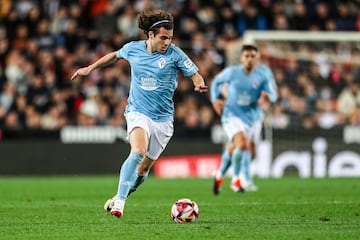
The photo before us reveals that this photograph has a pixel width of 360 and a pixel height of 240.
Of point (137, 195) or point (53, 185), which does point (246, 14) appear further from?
point (137, 195)

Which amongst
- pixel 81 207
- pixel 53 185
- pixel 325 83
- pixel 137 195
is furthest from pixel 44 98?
pixel 81 207

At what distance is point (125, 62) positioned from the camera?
24109 mm

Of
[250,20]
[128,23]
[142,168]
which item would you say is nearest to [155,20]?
[142,168]

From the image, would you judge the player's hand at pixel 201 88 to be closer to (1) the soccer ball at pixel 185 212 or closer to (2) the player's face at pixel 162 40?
(2) the player's face at pixel 162 40

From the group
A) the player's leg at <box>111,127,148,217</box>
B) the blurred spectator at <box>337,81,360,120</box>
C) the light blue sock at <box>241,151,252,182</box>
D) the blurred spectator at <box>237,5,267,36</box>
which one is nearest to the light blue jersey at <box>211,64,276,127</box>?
the light blue sock at <box>241,151,252,182</box>

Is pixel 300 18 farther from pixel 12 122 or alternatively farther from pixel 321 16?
pixel 12 122

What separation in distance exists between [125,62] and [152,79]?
13.7 metres

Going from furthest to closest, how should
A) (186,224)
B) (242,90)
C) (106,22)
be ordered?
(106,22) < (242,90) < (186,224)

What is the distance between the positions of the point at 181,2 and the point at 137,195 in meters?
11.1

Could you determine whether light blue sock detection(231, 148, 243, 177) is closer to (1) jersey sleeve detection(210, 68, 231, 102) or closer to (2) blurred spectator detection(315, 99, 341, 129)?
(1) jersey sleeve detection(210, 68, 231, 102)

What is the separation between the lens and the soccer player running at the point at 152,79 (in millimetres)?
10305

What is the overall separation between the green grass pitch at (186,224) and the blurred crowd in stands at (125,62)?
485 centimetres

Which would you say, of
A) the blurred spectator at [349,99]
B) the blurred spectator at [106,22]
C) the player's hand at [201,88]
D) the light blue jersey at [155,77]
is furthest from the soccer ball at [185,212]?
the blurred spectator at [106,22]

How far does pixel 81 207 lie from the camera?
12227mm
